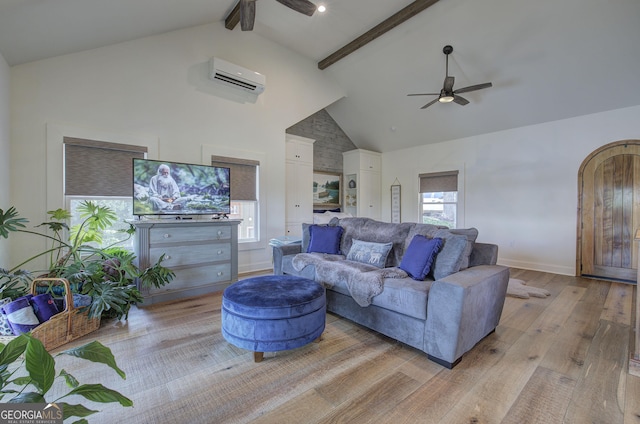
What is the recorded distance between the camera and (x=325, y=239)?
136 inches

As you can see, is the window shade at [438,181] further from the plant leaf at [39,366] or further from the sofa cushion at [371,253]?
the plant leaf at [39,366]

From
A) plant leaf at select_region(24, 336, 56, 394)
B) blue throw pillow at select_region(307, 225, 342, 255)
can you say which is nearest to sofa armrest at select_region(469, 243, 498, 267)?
blue throw pillow at select_region(307, 225, 342, 255)

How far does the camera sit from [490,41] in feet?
13.0

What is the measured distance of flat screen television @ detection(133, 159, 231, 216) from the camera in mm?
3270

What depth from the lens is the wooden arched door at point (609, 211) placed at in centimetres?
412

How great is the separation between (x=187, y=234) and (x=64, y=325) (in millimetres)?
1397

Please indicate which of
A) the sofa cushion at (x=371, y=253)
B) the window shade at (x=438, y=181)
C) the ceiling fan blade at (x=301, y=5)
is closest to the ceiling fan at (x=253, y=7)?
the ceiling fan blade at (x=301, y=5)

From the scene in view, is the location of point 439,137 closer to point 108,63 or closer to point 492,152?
point 492,152

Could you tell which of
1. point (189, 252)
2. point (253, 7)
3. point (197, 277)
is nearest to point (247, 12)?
point (253, 7)

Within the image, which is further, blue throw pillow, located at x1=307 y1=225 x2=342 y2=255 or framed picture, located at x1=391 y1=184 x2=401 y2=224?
framed picture, located at x1=391 y1=184 x2=401 y2=224

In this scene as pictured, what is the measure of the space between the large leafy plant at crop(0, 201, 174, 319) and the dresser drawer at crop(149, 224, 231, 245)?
23cm

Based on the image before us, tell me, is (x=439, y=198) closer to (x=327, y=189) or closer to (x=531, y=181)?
(x=531, y=181)

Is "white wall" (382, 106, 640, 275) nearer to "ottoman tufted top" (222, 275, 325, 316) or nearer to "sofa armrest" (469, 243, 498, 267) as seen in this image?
"sofa armrest" (469, 243, 498, 267)

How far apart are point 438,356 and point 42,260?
13.7ft
